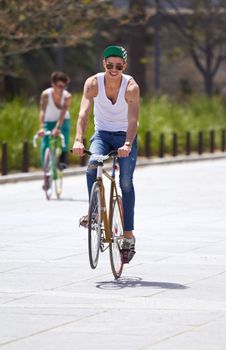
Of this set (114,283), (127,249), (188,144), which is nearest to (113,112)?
(127,249)

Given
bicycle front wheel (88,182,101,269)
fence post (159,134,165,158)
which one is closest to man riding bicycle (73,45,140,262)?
bicycle front wheel (88,182,101,269)

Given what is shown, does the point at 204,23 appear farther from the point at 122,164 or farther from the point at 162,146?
the point at 122,164

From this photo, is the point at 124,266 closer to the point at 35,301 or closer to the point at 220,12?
the point at 35,301

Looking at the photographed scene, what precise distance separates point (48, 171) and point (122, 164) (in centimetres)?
917

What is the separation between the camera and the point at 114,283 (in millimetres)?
10609

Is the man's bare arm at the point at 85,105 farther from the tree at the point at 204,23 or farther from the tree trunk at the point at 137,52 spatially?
the tree at the point at 204,23

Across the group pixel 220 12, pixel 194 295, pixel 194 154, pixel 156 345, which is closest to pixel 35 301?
pixel 194 295

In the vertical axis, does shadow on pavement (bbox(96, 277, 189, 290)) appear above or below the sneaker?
below

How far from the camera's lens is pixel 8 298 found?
973 cm

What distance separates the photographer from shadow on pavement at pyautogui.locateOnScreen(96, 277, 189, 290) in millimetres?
10370

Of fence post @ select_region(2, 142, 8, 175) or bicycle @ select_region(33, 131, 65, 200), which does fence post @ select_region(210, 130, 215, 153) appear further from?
bicycle @ select_region(33, 131, 65, 200)

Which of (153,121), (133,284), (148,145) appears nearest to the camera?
(133,284)

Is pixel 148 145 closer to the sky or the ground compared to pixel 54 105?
closer to the ground

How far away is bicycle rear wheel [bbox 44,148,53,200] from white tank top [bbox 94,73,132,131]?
880 centimetres
